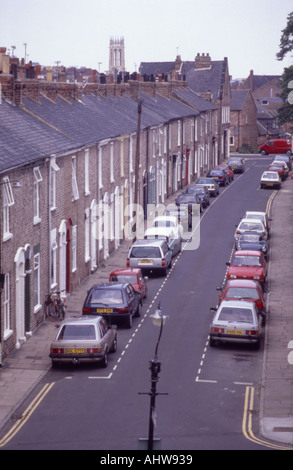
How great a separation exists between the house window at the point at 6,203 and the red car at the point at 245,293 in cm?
899

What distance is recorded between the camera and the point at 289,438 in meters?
20.0

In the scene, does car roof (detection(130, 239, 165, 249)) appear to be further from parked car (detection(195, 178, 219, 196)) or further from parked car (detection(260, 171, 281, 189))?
parked car (detection(260, 171, 281, 189))

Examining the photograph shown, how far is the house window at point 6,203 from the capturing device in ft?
85.8

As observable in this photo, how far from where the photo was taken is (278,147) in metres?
99.8

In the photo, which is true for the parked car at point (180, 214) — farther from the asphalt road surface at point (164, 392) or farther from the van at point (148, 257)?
the asphalt road surface at point (164, 392)

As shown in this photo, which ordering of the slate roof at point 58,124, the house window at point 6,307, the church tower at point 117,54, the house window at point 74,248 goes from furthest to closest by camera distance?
the church tower at point 117,54, the house window at point 74,248, the slate roof at point 58,124, the house window at point 6,307

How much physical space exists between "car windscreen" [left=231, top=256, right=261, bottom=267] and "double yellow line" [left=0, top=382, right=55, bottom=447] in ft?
51.9

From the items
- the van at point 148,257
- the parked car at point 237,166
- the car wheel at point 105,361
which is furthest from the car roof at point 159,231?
the parked car at point 237,166

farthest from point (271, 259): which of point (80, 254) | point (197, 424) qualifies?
point (197, 424)

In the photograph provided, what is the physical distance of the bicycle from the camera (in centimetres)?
3189
